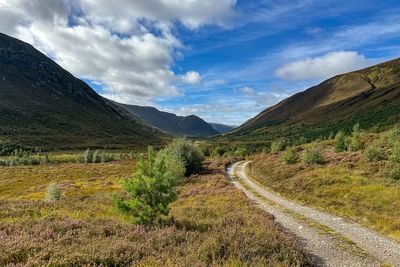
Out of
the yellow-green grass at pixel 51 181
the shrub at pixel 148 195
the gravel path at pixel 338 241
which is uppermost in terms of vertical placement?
the shrub at pixel 148 195

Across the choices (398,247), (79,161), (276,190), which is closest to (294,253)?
(398,247)

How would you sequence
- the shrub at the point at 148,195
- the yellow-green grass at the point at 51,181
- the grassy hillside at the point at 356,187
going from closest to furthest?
the shrub at the point at 148,195 → the grassy hillside at the point at 356,187 → the yellow-green grass at the point at 51,181

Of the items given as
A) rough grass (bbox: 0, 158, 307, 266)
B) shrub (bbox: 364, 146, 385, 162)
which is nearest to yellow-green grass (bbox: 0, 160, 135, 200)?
shrub (bbox: 364, 146, 385, 162)

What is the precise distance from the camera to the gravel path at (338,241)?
11.3 meters

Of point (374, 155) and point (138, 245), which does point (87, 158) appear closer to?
point (374, 155)

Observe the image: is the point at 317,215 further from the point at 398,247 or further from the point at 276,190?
the point at 276,190

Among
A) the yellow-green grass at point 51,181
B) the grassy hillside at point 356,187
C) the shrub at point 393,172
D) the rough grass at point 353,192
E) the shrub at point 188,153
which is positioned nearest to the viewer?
the rough grass at point 353,192

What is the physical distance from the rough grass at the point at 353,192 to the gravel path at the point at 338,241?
51.3 inches

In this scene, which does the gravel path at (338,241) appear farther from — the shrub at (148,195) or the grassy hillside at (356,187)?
the shrub at (148,195)

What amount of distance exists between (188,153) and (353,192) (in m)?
33.2

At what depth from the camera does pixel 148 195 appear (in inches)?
527

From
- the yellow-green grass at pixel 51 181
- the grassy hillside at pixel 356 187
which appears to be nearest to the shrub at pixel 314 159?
the grassy hillside at pixel 356 187

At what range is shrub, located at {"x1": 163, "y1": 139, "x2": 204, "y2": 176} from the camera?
55.8 metres

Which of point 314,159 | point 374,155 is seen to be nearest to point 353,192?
point 374,155
